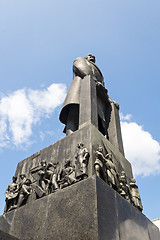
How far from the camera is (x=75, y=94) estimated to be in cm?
1235

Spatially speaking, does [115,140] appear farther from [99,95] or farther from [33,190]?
[33,190]

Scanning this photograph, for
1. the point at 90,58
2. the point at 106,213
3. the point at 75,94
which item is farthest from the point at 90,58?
the point at 106,213

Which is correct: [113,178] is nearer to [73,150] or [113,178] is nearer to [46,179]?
[73,150]

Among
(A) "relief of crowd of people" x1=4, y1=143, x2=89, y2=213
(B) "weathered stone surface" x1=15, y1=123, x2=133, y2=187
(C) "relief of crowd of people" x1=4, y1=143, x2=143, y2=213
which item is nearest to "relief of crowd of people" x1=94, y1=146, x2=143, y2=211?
(C) "relief of crowd of people" x1=4, y1=143, x2=143, y2=213

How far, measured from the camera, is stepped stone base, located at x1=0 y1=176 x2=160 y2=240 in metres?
5.80

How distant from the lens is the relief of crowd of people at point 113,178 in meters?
7.61

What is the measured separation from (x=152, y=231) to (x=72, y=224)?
422cm

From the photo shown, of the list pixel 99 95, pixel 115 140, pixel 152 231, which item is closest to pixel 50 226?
pixel 152 231

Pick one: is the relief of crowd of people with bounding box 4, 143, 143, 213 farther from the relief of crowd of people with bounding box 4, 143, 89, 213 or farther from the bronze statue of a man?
the bronze statue of a man

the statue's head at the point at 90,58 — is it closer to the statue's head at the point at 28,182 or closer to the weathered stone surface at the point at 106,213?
the statue's head at the point at 28,182

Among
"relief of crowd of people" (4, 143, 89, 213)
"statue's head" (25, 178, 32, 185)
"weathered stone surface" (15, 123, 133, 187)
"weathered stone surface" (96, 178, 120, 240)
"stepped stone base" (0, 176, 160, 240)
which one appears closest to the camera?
"weathered stone surface" (96, 178, 120, 240)

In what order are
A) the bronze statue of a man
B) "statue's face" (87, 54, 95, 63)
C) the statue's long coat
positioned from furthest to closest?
"statue's face" (87, 54, 95, 63) < the statue's long coat < the bronze statue of a man

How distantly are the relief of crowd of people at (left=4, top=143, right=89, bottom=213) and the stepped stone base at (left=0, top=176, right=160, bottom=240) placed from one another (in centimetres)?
49

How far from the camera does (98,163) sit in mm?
7531
